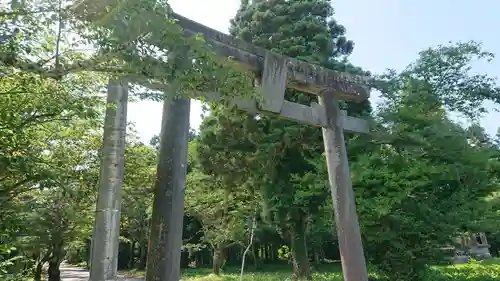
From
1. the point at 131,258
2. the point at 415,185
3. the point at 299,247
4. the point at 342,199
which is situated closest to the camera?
the point at 342,199

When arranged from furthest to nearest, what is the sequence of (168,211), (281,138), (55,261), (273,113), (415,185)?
(55,261)
(281,138)
(415,185)
(273,113)
(168,211)

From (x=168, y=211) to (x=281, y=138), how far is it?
5726mm

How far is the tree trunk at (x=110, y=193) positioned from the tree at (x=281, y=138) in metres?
5.65

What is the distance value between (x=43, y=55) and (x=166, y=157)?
164cm

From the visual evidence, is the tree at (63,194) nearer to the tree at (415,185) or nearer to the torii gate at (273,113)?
the torii gate at (273,113)

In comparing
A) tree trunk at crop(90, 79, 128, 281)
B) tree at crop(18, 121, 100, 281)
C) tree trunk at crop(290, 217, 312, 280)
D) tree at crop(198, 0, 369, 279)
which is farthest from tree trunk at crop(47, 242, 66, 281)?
tree trunk at crop(90, 79, 128, 281)

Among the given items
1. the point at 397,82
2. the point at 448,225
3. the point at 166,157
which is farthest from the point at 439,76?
the point at 166,157

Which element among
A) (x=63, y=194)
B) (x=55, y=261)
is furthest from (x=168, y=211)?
(x=55, y=261)

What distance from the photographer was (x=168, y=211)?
4164mm

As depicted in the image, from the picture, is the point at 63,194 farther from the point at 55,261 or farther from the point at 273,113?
the point at 55,261

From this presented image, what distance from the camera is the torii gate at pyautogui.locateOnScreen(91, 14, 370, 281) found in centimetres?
415

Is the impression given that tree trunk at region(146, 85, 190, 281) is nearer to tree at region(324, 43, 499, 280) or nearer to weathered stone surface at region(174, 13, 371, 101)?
weathered stone surface at region(174, 13, 371, 101)

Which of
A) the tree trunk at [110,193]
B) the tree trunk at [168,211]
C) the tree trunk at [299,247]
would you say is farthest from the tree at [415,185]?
the tree trunk at [110,193]

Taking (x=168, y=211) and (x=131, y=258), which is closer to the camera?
(x=168, y=211)
